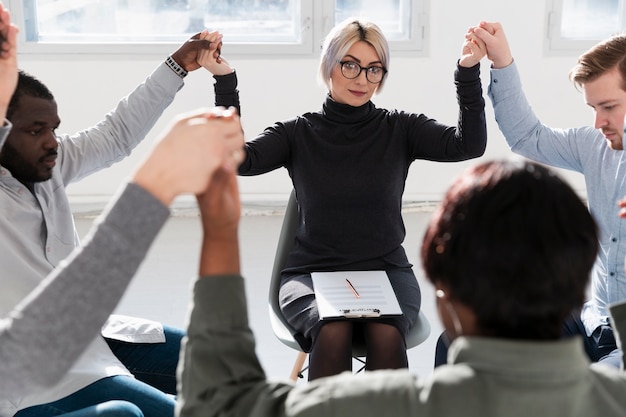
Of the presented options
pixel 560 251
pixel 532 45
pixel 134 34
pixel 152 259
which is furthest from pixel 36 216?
pixel 532 45

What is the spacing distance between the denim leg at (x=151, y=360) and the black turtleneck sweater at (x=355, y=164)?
0.58 m

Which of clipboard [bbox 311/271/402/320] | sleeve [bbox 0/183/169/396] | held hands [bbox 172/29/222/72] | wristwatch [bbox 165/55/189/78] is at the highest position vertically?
held hands [bbox 172/29/222/72]

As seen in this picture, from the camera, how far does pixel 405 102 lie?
5.21m

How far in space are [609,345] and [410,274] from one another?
655mm

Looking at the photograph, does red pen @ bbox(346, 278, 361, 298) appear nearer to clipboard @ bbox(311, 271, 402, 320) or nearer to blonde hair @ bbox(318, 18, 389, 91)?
→ clipboard @ bbox(311, 271, 402, 320)

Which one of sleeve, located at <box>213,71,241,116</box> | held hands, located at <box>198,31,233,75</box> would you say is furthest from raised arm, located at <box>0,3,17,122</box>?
sleeve, located at <box>213,71,241,116</box>

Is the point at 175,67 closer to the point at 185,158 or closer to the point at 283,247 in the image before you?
the point at 283,247

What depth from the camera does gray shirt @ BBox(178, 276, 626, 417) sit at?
0.83 m

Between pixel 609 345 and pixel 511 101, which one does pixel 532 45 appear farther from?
pixel 609 345

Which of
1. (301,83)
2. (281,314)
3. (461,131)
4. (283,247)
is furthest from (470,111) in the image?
(301,83)

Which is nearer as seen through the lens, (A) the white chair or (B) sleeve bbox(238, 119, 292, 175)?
(A) the white chair

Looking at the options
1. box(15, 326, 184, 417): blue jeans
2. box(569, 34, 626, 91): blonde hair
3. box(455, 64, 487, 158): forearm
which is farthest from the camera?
box(455, 64, 487, 158): forearm

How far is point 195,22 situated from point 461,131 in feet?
10.7

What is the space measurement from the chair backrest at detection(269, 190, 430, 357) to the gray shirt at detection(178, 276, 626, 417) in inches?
52.6
